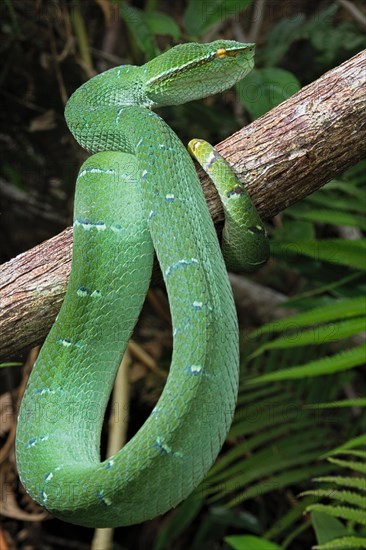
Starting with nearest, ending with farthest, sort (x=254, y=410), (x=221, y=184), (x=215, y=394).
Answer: (x=215, y=394)
(x=221, y=184)
(x=254, y=410)

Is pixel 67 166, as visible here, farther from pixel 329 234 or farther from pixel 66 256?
pixel 66 256

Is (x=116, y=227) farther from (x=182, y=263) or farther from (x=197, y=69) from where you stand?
(x=197, y=69)

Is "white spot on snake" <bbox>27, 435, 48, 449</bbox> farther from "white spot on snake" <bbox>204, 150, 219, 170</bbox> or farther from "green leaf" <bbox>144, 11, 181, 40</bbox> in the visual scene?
"green leaf" <bbox>144, 11, 181, 40</bbox>

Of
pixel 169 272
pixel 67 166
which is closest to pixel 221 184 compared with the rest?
pixel 169 272

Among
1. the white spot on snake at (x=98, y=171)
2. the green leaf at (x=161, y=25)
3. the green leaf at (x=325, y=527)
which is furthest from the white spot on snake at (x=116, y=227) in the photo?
the green leaf at (x=161, y=25)

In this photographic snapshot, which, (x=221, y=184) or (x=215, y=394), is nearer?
(x=215, y=394)
